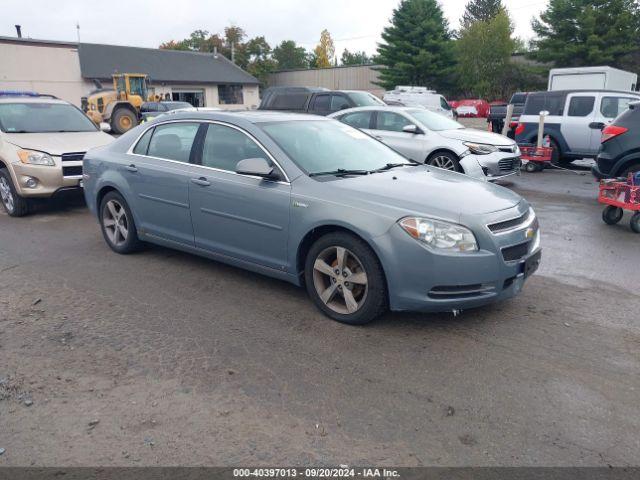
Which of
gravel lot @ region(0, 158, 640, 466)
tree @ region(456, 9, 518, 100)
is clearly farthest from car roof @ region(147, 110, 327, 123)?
tree @ region(456, 9, 518, 100)

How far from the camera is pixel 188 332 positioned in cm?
426

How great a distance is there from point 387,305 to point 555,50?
45196mm

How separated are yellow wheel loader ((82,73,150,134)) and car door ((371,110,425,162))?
16.6 m

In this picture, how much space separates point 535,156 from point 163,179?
33.6 ft

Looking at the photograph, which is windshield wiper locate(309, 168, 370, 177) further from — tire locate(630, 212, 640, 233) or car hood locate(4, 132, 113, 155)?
car hood locate(4, 132, 113, 155)

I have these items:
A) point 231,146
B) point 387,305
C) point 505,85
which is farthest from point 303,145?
point 505,85

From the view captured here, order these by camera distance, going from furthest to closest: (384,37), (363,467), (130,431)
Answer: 1. (384,37)
2. (130,431)
3. (363,467)

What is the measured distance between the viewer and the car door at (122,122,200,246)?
5.42 meters

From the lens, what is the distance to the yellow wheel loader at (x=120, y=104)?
2674cm

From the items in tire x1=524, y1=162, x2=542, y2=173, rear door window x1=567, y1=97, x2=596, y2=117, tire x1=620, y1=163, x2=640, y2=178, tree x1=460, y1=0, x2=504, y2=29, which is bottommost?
tire x1=524, y1=162, x2=542, y2=173

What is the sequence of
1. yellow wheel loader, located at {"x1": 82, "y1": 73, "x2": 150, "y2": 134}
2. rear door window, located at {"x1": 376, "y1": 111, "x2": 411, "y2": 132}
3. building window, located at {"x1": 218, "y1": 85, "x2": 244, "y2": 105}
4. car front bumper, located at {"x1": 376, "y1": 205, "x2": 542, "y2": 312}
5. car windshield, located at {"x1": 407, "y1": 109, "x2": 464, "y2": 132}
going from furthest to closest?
building window, located at {"x1": 218, "y1": 85, "x2": 244, "y2": 105} → yellow wheel loader, located at {"x1": 82, "y1": 73, "x2": 150, "y2": 134} → rear door window, located at {"x1": 376, "y1": 111, "x2": 411, "y2": 132} → car windshield, located at {"x1": 407, "y1": 109, "x2": 464, "y2": 132} → car front bumper, located at {"x1": 376, "y1": 205, "x2": 542, "y2": 312}

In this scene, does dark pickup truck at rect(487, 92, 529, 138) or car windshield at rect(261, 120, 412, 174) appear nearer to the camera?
car windshield at rect(261, 120, 412, 174)

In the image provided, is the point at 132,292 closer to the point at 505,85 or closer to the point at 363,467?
the point at 363,467

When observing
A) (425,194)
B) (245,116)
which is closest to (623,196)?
(425,194)
